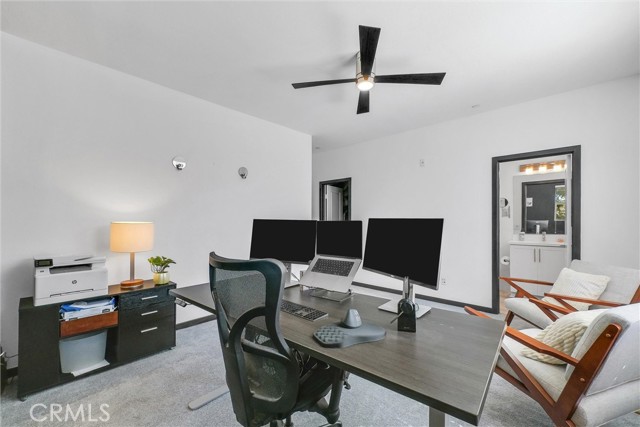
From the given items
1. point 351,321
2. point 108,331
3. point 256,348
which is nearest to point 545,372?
point 351,321

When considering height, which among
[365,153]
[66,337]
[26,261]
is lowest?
[66,337]

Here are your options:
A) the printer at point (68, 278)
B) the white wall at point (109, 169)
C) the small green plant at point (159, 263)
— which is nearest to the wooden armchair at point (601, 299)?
the white wall at point (109, 169)

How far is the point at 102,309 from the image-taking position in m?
2.30

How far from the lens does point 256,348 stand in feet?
3.68

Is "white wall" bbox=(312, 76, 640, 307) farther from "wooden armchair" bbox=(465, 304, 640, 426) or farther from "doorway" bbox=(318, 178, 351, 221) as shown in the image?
"wooden armchair" bbox=(465, 304, 640, 426)

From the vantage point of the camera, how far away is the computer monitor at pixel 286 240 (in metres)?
2.13

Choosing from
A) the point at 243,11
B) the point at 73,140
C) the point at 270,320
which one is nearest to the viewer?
the point at 270,320

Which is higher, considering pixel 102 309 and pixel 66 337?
pixel 102 309

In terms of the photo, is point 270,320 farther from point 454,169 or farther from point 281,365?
point 454,169

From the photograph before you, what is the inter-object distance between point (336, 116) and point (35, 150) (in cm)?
324

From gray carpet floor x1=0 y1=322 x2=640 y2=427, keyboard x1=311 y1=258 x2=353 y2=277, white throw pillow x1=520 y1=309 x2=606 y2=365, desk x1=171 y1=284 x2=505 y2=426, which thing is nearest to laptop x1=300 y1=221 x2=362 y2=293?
keyboard x1=311 y1=258 x2=353 y2=277

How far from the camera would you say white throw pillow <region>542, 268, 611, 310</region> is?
2.51 m

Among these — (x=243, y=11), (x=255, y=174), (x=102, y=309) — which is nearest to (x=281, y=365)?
(x=102, y=309)

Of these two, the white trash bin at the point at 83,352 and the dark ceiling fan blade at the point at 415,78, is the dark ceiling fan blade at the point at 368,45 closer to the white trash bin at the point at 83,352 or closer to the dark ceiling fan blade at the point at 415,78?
the dark ceiling fan blade at the point at 415,78
